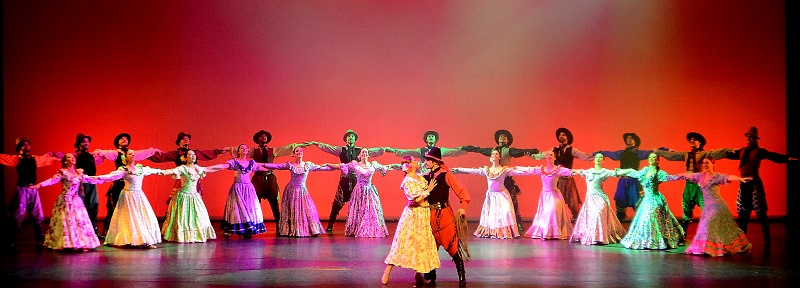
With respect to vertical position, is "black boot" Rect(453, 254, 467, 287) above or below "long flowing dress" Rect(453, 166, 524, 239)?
below

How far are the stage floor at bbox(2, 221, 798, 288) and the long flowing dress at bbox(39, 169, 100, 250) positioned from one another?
0.14 m

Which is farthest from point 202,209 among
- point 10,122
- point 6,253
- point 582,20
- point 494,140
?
point 582,20

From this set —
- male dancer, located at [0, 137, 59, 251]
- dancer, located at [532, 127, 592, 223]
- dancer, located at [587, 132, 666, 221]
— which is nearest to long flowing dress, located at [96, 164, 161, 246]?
male dancer, located at [0, 137, 59, 251]

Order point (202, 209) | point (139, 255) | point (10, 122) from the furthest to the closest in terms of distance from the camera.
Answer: point (10, 122), point (202, 209), point (139, 255)

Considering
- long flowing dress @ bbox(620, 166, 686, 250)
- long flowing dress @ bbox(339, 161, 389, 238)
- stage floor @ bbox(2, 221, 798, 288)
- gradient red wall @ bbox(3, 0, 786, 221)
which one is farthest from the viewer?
gradient red wall @ bbox(3, 0, 786, 221)

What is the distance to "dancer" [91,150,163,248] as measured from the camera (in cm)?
873

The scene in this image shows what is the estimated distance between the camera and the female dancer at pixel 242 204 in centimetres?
992

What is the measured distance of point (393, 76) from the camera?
12.2 m

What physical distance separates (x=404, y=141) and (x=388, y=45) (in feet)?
5.36

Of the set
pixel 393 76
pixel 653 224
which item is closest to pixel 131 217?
pixel 393 76

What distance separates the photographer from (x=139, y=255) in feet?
26.6

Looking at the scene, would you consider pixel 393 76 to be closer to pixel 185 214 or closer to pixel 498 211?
pixel 498 211

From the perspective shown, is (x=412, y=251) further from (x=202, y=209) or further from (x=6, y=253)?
(x=6, y=253)

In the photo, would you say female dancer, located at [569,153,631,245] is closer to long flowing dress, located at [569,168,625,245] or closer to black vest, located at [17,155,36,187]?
long flowing dress, located at [569,168,625,245]
